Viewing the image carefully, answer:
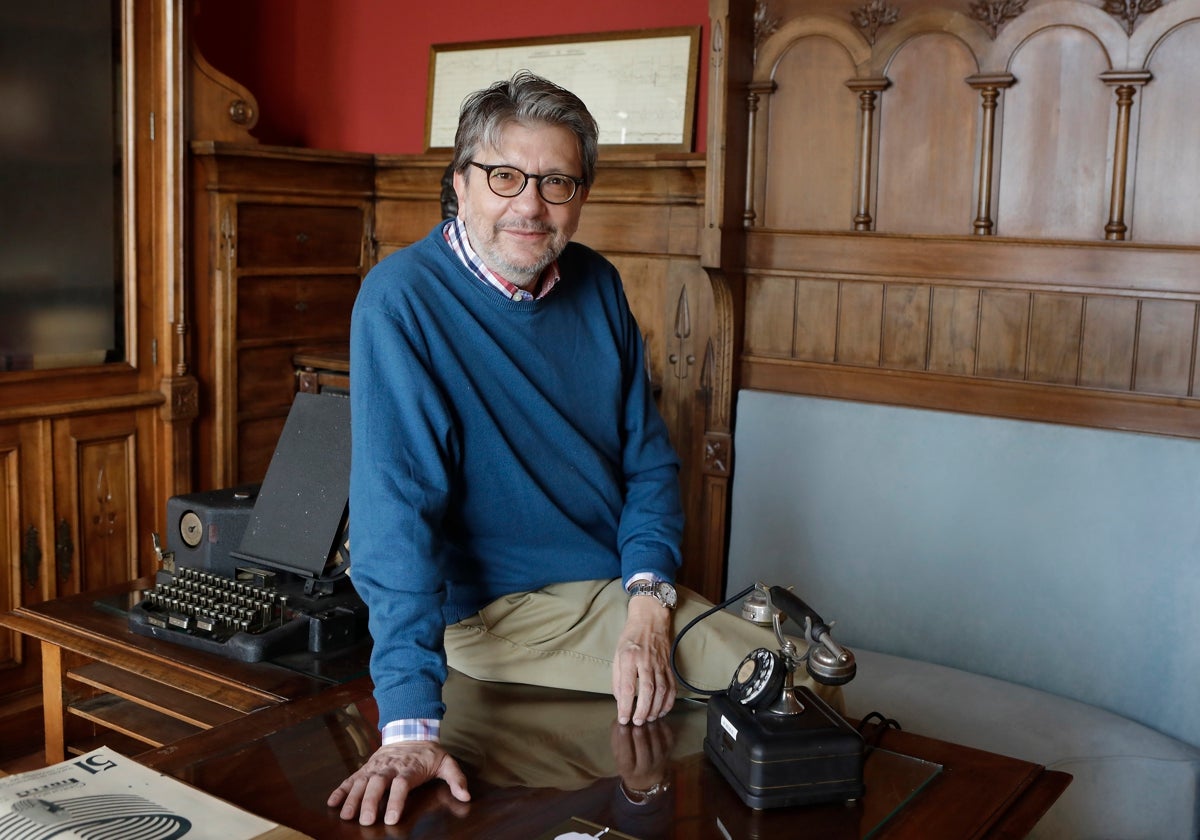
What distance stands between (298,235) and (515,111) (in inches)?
90.3

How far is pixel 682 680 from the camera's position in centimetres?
190

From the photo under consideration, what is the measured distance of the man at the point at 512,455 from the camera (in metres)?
1.75

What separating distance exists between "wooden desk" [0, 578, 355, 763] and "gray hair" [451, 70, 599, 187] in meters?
0.93

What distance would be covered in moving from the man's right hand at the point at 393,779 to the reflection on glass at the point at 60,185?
90.2 inches

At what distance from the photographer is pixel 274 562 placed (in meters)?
2.35

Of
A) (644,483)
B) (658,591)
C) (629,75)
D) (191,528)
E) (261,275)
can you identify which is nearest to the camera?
(658,591)

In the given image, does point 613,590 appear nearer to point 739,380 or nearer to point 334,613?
point 334,613

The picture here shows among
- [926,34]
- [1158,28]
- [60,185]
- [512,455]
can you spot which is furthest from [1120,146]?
[60,185]

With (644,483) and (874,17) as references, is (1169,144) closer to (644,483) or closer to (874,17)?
(874,17)

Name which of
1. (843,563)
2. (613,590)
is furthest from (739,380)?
(613,590)

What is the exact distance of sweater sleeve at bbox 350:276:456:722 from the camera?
1654 mm

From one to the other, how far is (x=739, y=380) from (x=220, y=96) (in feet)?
6.09

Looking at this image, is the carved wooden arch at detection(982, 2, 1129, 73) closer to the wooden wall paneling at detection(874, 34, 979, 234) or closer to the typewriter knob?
the wooden wall paneling at detection(874, 34, 979, 234)

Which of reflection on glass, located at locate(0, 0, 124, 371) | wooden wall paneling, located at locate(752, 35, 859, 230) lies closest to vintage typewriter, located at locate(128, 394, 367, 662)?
reflection on glass, located at locate(0, 0, 124, 371)
